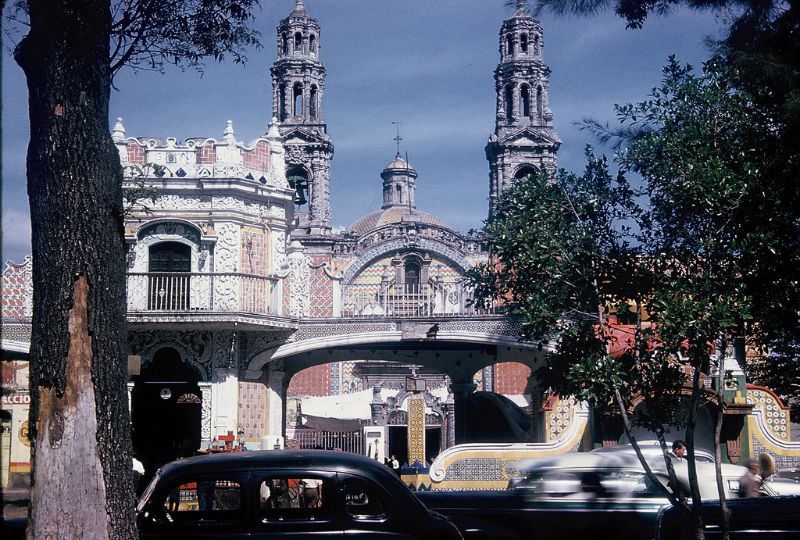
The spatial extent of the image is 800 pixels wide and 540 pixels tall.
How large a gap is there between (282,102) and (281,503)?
121ft

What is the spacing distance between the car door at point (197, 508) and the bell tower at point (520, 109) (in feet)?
111

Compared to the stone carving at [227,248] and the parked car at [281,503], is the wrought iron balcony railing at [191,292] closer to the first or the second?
the stone carving at [227,248]

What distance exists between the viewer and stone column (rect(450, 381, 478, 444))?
93.4 ft

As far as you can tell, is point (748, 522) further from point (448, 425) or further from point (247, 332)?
point (448, 425)

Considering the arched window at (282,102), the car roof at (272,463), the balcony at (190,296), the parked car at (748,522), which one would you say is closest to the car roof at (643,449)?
the parked car at (748,522)

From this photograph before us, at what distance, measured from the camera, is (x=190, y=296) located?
22.6 m

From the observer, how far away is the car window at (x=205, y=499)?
23.7 feet

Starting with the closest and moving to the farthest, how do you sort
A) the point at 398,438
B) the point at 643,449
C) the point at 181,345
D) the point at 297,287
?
the point at 643,449
the point at 181,345
the point at 297,287
the point at 398,438

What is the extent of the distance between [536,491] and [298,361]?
54.8 feet

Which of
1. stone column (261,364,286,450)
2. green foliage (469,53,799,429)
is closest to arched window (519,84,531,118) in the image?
stone column (261,364,286,450)

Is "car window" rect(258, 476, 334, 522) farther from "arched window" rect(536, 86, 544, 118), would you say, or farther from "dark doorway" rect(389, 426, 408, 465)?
"arched window" rect(536, 86, 544, 118)

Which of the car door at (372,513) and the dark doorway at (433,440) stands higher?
the car door at (372,513)

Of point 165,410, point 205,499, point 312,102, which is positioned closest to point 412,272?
point 312,102

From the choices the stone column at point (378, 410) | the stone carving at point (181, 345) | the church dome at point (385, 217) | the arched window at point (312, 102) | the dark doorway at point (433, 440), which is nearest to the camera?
the stone carving at point (181, 345)
